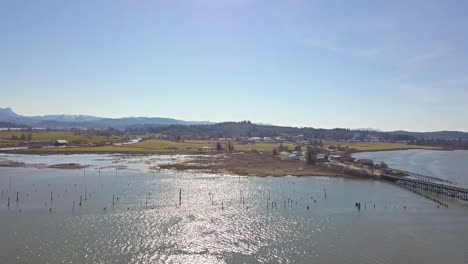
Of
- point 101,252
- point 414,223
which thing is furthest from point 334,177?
point 101,252

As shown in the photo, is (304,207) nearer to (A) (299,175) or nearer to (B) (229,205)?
(B) (229,205)

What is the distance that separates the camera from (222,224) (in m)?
36.4

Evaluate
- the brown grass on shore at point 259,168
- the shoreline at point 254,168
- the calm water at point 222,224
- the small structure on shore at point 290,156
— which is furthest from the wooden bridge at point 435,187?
the small structure on shore at point 290,156

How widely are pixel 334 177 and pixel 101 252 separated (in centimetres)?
4869

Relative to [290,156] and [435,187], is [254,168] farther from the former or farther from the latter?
[435,187]

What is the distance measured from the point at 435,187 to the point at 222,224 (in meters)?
36.0

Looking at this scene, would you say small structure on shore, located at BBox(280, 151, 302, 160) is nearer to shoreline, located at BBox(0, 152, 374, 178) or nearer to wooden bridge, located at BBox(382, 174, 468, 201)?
shoreline, located at BBox(0, 152, 374, 178)

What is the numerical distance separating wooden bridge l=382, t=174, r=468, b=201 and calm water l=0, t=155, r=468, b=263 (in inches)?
139

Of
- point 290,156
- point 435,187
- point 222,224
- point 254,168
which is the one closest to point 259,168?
point 254,168

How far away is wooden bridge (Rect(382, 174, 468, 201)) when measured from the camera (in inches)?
2062

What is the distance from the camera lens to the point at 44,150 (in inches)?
4264

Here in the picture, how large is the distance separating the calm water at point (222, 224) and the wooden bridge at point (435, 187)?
11.6ft

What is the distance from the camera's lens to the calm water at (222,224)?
93.3 ft

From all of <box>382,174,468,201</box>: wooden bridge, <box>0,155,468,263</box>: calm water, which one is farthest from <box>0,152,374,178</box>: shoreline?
<box>0,155,468,263</box>: calm water
